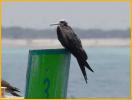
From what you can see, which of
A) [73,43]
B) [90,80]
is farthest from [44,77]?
[90,80]

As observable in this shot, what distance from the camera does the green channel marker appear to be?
405 cm

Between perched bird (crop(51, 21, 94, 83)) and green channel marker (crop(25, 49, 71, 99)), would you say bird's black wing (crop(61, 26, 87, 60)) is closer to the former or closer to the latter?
perched bird (crop(51, 21, 94, 83))

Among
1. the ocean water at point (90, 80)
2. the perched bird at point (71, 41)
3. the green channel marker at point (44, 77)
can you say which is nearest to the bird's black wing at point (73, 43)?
the perched bird at point (71, 41)

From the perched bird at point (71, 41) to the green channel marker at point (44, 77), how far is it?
64.5 inches

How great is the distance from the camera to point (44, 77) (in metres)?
4.07

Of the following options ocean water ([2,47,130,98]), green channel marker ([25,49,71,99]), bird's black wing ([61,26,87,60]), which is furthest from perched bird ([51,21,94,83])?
green channel marker ([25,49,71,99])

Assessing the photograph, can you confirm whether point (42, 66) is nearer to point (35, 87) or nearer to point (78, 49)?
point (35, 87)

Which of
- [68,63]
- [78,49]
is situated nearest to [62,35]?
[78,49]

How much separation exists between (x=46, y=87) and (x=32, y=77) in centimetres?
11

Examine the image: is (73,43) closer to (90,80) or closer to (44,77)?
(44,77)

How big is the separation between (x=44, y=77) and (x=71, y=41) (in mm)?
2675

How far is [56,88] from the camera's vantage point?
4.09 meters

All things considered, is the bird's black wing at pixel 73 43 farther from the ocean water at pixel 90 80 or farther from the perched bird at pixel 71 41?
the ocean water at pixel 90 80

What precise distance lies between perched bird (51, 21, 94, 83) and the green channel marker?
164 centimetres
